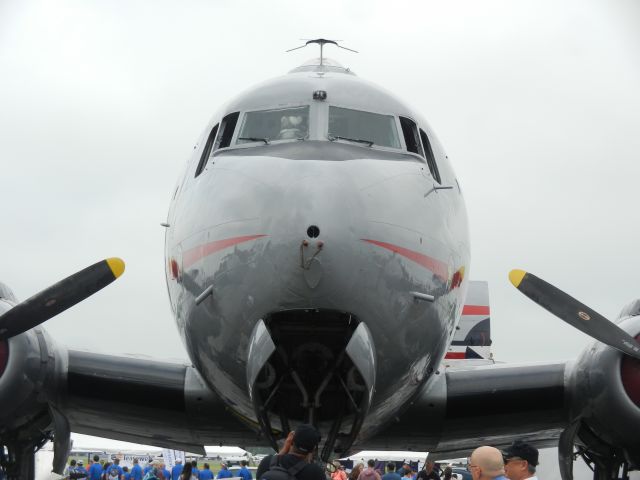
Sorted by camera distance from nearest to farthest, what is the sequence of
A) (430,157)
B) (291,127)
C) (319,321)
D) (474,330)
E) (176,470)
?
(319,321) < (291,127) < (430,157) < (474,330) < (176,470)

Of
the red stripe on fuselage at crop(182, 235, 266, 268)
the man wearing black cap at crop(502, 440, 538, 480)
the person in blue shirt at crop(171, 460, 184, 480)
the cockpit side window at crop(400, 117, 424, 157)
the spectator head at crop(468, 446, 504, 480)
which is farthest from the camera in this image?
the person in blue shirt at crop(171, 460, 184, 480)

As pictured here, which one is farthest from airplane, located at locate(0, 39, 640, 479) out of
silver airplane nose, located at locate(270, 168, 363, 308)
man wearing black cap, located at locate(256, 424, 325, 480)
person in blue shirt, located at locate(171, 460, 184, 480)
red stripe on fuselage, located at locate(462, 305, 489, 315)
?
person in blue shirt, located at locate(171, 460, 184, 480)

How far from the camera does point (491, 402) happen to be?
1134 centimetres

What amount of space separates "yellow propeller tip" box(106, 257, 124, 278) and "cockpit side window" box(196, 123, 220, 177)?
1287mm

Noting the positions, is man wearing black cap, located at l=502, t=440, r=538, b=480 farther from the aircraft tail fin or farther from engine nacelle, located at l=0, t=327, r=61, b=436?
the aircraft tail fin

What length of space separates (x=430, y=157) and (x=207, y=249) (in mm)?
3128

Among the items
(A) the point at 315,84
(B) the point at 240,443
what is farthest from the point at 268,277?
(B) the point at 240,443

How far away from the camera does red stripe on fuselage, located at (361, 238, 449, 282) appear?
8.21 metres

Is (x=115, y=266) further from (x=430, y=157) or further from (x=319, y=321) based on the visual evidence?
(x=430, y=157)

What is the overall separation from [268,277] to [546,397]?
185 inches

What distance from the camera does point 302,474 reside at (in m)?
6.53

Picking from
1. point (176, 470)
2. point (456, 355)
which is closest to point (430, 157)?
point (456, 355)

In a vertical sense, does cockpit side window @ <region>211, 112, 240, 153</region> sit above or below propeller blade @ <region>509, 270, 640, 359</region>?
above

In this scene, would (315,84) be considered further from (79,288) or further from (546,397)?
(546,397)
